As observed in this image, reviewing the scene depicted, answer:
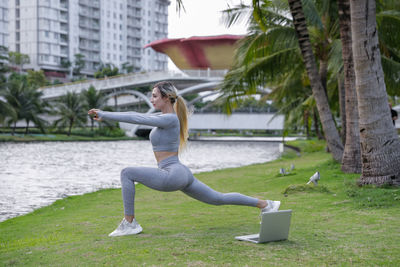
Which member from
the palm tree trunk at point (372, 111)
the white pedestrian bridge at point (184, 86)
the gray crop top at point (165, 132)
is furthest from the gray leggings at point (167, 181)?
the white pedestrian bridge at point (184, 86)

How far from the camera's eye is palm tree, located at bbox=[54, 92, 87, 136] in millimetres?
51469

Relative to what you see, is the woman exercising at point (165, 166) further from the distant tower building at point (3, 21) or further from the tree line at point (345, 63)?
the distant tower building at point (3, 21)

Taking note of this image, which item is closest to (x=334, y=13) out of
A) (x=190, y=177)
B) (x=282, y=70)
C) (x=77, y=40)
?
(x=282, y=70)

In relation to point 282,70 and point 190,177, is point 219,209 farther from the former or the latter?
point 282,70

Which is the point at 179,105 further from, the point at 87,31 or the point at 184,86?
the point at 87,31

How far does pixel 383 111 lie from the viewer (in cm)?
802

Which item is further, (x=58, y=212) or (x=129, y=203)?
(x=58, y=212)

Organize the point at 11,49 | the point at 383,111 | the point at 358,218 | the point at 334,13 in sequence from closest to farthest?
the point at 358,218, the point at 383,111, the point at 334,13, the point at 11,49

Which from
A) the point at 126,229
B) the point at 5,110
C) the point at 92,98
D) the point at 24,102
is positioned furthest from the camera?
the point at 92,98

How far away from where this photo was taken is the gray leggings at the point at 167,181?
477 centimetres

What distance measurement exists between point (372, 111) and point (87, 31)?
342 ft

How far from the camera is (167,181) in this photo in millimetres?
4762

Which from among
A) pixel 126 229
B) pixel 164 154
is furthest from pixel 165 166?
pixel 126 229

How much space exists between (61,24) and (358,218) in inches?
3929
